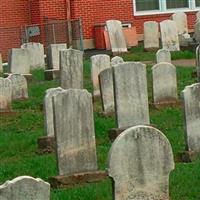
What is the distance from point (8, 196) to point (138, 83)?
5.40 meters

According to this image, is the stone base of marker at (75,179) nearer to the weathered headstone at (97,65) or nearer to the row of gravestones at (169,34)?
the weathered headstone at (97,65)

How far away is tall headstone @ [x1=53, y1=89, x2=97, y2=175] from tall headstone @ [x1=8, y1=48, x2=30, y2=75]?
33.9ft

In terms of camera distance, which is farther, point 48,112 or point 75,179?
point 48,112

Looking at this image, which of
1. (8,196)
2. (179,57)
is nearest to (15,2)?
(179,57)

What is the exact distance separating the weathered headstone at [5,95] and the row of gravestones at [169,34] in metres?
9.72

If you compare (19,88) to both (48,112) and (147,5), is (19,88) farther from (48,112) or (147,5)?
(147,5)

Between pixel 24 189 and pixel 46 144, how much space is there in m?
4.71

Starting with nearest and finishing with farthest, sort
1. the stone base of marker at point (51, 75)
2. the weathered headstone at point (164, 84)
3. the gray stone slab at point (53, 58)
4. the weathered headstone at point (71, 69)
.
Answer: the weathered headstone at point (164, 84) < the weathered headstone at point (71, 69) < the stone base of marker at point (51, 75) < the gray stone slab at point (53, 58)

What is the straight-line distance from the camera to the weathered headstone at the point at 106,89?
13.4m

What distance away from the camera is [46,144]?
11.4 m

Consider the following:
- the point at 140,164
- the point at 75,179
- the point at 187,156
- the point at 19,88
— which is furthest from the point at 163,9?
the point at 140,164

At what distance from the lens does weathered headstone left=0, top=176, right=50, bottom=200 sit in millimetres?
6590

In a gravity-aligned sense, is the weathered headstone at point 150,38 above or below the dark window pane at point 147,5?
below

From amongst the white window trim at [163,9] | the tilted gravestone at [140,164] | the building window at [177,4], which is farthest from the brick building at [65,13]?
the tilted gravestone at [140,164]
